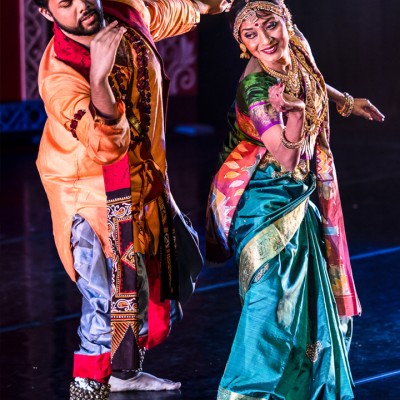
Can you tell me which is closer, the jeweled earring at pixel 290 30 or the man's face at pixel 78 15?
the man's face at pixel 78 15

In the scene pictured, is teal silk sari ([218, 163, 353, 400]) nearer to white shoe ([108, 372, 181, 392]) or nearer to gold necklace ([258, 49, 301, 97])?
gold necklace ([258, 49, 301, 97])

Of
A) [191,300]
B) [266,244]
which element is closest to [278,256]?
[266,244]

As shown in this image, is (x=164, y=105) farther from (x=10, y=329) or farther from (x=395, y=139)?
(x=395, y=139)

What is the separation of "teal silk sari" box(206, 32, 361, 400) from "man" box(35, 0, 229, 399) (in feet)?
0.73

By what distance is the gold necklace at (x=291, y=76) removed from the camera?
369 centimetres

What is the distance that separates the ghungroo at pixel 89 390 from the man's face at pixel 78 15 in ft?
3.49

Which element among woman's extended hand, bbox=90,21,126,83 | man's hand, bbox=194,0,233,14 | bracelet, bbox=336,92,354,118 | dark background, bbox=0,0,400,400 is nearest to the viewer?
woman's extended hand, bbox=90,21,126,83

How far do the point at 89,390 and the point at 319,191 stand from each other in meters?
0.93

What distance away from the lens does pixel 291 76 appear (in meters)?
3.72

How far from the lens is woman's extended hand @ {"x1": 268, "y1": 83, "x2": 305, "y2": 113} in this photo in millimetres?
3420

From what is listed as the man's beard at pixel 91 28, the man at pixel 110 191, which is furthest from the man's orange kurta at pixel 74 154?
the man's beard at pixel 91 28

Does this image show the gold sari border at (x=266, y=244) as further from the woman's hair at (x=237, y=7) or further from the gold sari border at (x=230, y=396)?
the woman's hair at (x=237, y=7)

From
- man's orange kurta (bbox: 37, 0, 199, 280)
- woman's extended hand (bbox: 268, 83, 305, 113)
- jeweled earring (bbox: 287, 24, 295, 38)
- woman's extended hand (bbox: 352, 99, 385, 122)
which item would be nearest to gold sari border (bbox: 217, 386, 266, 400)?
man's orange kurta (bbox: 37, 0, 199, 280)

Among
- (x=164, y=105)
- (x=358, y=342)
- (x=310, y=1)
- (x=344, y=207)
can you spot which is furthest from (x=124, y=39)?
(x=310, y=1)
